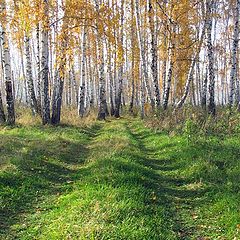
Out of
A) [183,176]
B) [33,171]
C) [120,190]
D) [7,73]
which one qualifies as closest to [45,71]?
[7,73]

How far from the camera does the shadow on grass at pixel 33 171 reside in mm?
6961

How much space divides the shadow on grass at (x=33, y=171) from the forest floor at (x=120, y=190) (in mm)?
24

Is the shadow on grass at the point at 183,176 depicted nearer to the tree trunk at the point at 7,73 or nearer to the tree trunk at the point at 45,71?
the tree trunk at the point at 45,71

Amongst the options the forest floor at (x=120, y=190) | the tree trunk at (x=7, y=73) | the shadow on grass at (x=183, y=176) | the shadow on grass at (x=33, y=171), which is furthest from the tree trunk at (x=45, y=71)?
the shadow on grass at (x=183, y=176)

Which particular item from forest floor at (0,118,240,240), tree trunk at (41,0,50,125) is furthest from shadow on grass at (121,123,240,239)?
tree trunk at (41,0,50,125)

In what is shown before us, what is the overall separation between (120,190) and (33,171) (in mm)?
3045

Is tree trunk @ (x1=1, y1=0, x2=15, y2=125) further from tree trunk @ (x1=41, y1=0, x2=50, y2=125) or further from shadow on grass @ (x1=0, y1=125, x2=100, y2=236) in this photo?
shadow on grass @ (x1=0, y1=125, x2=100, y2=236)

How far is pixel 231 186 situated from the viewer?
7.68 m

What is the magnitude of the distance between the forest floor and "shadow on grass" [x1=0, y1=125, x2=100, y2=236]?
2 cm

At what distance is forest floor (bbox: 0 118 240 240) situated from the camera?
18.7 feet

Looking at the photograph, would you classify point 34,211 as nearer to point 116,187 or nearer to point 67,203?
point 67,203

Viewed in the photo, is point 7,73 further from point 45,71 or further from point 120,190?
point 120,190

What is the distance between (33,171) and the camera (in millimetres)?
9156

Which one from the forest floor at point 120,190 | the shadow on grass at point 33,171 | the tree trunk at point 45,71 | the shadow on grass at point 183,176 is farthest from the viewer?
the tree trunk at point 45,71
